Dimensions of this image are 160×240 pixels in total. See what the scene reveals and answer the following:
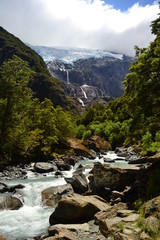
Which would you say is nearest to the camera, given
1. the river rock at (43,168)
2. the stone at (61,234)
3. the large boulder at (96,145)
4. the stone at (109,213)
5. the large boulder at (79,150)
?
the stone at (61,234)

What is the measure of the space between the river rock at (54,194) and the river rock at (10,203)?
2167 millimetres

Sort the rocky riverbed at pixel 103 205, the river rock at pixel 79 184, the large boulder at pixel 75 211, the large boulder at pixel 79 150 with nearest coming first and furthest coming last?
the rocky riverbed at pixel 103 205, the large boulder at pixel 75 211, the river rock at pixel 79 184, the large boulder at pixel 79 150

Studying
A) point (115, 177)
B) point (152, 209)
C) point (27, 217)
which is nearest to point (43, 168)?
point (27, 217)

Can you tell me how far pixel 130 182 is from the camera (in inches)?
730

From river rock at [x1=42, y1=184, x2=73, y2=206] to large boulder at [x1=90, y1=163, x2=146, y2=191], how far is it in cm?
256

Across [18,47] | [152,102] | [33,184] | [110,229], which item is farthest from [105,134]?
[18,47]

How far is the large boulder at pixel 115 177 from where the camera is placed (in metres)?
18.5

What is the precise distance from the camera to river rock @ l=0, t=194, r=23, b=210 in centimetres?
1792

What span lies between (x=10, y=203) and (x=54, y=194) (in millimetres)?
3733

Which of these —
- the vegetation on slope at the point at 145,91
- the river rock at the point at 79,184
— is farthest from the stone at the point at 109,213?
the river rock at the point at 79,184

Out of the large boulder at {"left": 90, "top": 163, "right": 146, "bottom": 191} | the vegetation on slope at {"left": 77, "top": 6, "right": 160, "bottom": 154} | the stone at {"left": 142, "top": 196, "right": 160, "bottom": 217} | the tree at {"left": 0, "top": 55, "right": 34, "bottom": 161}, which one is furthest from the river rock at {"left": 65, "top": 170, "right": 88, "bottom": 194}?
the tree at {"left": 0, "top": 55, "right": 34, "bottom": 161}

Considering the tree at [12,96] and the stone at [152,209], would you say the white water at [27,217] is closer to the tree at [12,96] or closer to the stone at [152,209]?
the stone at [152,209]

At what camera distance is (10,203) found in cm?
1833

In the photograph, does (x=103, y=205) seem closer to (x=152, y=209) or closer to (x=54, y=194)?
(x=152, y=209)
